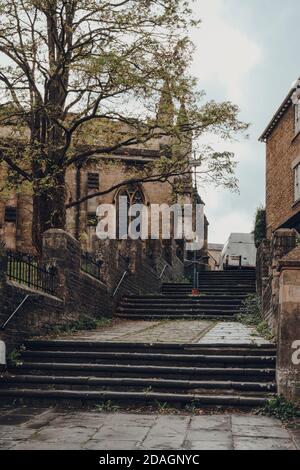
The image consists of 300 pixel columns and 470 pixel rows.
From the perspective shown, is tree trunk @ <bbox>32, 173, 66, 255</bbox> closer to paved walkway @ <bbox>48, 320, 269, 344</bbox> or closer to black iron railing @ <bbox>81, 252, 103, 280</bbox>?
black iron railing @ <bbox>81, 252, 103, 280</bbox>

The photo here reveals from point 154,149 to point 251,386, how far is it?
1064 inches

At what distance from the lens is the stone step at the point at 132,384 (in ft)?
27.7

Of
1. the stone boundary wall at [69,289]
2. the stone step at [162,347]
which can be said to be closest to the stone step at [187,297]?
the stone boundary wall at [69,289]

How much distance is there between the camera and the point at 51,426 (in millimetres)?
6934

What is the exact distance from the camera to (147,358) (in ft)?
31.2

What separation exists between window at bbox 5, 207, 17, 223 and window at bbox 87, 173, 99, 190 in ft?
14.3

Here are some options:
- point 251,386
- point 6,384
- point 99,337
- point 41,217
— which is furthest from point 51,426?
point 41,217

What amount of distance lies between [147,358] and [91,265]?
24.1 feet

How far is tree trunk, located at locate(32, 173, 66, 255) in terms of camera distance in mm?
16652

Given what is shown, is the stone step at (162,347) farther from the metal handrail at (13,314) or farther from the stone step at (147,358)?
the metal handrail at (13,314)

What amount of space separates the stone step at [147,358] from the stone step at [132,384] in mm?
643

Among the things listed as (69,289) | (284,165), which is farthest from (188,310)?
(284,165)

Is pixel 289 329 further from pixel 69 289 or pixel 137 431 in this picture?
pixel 69 289
